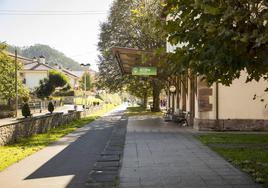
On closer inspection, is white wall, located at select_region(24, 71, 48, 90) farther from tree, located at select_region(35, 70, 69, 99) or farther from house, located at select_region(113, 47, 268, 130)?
house, located at select_region(113, 47, 268, 130)

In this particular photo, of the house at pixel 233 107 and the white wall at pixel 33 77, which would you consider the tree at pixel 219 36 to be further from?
the white wall at pixel 33 77

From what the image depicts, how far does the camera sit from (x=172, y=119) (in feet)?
→ 98.8

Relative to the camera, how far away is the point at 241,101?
21.5 meters

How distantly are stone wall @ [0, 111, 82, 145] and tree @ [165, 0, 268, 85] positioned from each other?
409 inches

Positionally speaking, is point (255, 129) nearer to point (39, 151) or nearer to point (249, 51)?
point (39, 151)

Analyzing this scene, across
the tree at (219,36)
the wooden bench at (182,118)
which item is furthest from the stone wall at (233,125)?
the tree at (219,36)

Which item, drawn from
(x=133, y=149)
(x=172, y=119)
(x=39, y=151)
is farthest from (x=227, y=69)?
(x=172, y=119)

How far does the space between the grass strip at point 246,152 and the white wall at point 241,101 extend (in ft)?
12.7

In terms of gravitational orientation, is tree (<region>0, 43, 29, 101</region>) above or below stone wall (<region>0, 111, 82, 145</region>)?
above

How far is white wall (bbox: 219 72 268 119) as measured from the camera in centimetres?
2139

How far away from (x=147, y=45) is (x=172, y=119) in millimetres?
15162

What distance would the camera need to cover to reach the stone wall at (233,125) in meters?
21.3

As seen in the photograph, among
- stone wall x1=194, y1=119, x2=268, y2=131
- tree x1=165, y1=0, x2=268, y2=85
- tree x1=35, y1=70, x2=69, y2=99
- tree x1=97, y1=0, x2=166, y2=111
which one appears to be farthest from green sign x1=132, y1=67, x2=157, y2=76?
tree x1=35, y1=70, x2=69, y2=99

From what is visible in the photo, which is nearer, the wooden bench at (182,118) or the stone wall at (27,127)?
the stone wall at (27,127)
